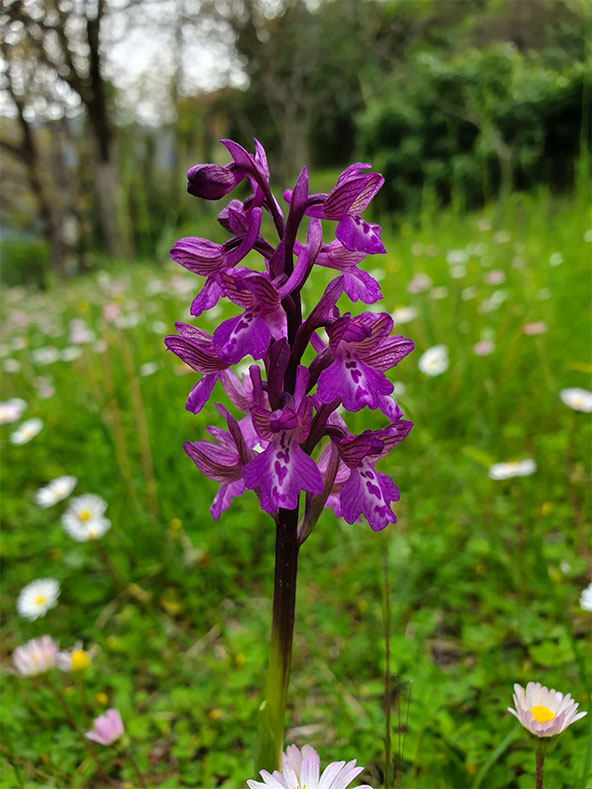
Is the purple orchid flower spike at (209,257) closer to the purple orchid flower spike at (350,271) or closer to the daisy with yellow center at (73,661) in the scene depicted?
the purple orchid flower spike at (350,271)

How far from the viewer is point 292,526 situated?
36.2 inches

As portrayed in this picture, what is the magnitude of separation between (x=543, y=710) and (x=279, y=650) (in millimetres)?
432

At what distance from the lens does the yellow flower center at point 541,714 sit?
0.96m

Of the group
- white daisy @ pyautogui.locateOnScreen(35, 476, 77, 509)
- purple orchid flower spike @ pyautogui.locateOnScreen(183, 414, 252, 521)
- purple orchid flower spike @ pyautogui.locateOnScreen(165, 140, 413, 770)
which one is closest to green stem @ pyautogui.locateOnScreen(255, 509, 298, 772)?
purple orchid flower spike @ pyautogui.locateOnScreen(165, 140, 413, 770)

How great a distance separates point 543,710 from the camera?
98 cm

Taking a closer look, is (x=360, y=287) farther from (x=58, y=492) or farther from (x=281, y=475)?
(x=58, y=492)

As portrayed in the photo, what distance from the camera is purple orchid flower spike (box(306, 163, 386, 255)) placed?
878 mm

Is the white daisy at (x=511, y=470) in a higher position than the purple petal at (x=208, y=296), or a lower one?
lower

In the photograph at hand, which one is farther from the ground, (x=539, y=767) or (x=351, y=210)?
(x=351, y=210)

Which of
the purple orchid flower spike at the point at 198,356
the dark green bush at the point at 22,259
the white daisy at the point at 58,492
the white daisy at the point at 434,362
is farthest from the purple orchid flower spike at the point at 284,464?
the dark green bush at the point at 22,259

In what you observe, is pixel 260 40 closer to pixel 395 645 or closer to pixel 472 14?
pixel 472 14

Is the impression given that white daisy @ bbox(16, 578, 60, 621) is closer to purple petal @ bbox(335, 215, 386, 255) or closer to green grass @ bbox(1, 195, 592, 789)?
green grass @ bbox(1, 195, 592, 789)

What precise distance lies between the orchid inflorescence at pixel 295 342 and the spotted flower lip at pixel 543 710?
1.12ft

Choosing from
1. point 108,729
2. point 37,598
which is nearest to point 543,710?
point 108,729
